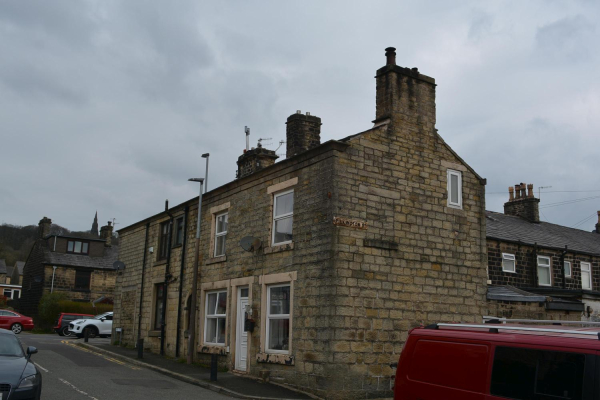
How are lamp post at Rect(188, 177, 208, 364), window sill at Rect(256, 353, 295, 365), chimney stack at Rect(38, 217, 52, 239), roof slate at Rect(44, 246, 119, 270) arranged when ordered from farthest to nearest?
chimney stack at Rect(38, 217, 52, 239)
roof slate at Rect(44, 246, 119, 270)
lamp post at Rect(188, 177, 208, 364)
window sill at Rect(256, 353, 295, 365)

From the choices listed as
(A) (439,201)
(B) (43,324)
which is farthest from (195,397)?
(B) (43,324)

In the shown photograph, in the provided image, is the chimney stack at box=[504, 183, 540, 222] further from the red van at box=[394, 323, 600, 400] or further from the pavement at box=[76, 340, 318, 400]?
the red van at box=[394, 323, 600, 400]

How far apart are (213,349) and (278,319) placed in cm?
342

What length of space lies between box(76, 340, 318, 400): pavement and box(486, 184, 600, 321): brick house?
740cm

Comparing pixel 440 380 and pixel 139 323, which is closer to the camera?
pixel 440 380

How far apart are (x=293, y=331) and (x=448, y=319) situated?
4104mm

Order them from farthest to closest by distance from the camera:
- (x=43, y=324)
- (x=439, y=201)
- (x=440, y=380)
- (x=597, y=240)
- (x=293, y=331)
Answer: (x=43, y=324)
(x=597, y=240)
(x=439, y=201)
(x=293, y=331)
(x=440, y=380)

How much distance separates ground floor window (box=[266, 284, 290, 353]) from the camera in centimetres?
1483

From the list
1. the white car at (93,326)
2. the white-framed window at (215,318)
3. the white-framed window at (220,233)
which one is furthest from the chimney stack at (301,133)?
the white car at (93,326)

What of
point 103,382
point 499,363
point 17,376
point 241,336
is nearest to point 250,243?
point 241,336

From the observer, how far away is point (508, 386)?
647cm

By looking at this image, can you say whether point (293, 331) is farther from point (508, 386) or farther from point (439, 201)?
point (508, 386)

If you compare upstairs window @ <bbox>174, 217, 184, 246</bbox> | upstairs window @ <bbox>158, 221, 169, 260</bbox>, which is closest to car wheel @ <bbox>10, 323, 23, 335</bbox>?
upstairs window @ <bbox>158, 221, 169, 260</bbox>

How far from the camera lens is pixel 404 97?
51.6 feet
